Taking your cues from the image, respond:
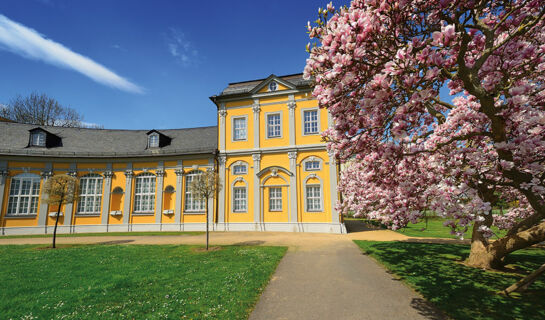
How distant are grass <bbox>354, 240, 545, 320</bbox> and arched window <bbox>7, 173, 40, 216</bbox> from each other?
25.9 m

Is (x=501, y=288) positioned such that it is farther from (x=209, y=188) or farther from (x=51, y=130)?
(x=51, y=130)

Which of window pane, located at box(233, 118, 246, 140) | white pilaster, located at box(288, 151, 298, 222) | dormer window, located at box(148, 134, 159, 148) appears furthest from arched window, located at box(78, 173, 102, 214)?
white pilaster, located at box(288, 151, 298, 222)

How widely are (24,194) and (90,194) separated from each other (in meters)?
4.86

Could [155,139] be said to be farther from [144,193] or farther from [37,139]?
[37,139]

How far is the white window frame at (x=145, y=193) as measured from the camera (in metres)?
20.3

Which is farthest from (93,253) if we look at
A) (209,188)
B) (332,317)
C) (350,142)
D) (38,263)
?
(350,142)

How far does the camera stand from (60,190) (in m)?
12.8

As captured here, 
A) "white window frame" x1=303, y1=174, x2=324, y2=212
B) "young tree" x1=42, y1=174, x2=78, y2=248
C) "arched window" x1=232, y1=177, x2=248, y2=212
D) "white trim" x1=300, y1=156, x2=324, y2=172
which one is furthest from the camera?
"arched window" x1=232, y1=177, x2=248, y2=212

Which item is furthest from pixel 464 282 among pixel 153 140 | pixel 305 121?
pixel 153 140

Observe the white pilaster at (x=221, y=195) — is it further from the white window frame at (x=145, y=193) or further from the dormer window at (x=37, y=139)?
the dormer window at (x=37, y=139)

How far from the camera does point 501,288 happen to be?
568cm

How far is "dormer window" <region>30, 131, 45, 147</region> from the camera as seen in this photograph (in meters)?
21.1

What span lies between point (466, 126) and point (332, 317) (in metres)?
4.64

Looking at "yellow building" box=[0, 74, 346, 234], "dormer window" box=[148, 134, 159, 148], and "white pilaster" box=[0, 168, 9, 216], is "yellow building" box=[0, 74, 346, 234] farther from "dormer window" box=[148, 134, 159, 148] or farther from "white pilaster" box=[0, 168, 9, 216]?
"dormer window" box=[148, 134, 159, 148]
